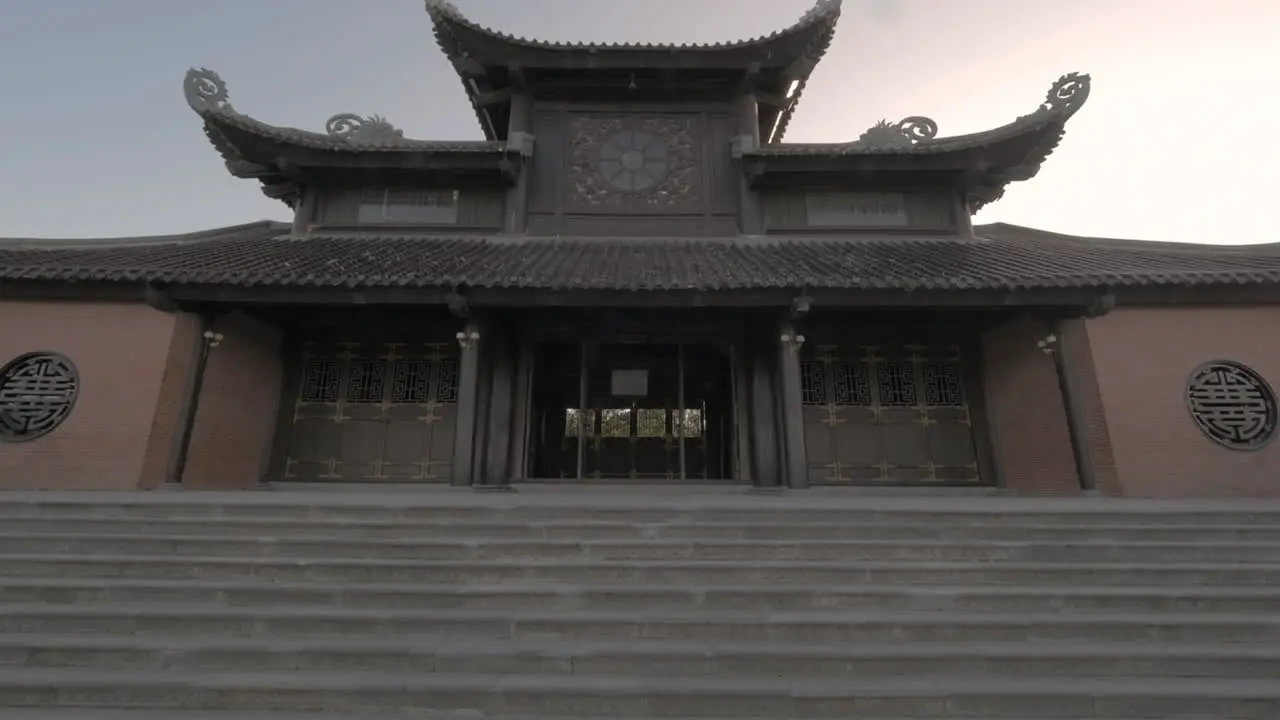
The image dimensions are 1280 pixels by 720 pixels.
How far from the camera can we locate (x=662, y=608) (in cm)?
419

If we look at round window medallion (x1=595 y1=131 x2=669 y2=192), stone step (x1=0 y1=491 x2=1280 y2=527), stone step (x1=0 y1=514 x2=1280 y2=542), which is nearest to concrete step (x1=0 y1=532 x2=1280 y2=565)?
stone step (x1=0 y1=514 x2=1280 y2=542)

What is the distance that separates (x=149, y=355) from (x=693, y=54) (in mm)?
8628

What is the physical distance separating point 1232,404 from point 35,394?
1396 centimetres

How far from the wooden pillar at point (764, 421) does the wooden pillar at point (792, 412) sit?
408 millimetres

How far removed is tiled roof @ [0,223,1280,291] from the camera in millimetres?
7336

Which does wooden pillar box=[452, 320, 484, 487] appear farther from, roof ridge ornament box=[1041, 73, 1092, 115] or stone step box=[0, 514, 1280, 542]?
roof ridge ornament box=[1041, 73, 1092, 115]

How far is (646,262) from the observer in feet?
28.2

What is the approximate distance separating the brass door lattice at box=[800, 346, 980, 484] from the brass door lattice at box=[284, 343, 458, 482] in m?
5.09

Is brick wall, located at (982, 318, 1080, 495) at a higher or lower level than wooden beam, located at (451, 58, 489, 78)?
lower

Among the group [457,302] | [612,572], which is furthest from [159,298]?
[612,572]

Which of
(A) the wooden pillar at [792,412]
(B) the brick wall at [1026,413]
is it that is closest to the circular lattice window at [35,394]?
(A) the wooden pillar at [792,412]

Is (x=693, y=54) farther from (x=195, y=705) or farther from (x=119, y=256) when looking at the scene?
(x=195, y=705)

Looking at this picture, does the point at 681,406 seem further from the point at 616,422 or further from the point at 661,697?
the point at 661,697

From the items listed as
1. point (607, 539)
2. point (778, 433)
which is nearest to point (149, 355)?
point (607, 539)
